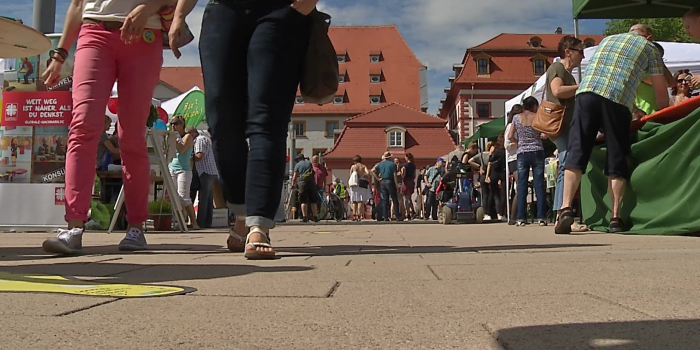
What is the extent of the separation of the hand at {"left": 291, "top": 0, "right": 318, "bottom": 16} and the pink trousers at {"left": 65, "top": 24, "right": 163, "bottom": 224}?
1.15m

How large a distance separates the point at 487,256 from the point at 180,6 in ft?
6.80

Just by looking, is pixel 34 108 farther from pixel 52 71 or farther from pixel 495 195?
pixel 495 195

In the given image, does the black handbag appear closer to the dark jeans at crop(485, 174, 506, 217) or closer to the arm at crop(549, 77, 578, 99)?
the arm at crop(549, 77, 578, 99)

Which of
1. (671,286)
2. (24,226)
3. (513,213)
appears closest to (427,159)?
(513,213)

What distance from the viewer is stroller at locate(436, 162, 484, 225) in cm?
1170

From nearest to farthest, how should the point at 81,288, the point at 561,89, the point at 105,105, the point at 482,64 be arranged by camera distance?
the point at 81,288 → the point at 105,105 → the point at 561,89 → the point at 482,64

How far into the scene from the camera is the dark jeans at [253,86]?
3457mm

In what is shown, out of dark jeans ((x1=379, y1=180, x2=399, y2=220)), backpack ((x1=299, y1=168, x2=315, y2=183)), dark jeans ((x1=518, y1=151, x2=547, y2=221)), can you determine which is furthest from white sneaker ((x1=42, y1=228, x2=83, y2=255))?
dark jeans ((x1=379, y1=180, x2=399, y2=220))

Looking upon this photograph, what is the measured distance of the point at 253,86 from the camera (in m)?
3.51

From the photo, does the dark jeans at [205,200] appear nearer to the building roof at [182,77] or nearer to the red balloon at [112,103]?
the red balloon at [112,103]

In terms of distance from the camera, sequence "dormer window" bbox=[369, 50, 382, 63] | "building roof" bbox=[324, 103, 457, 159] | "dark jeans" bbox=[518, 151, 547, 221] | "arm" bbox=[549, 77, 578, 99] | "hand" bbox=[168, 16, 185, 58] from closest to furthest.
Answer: "hand" bbox=[168, 16, 185, 58] → "arm" bbox=[549, 77, 578, 99] → "dark jeans" bbox=[518, 151, 547, 221] → "building roof" bbox=[324, 103, 457, 159] → "dormer window" bbox=[369, 50, 382, 63]

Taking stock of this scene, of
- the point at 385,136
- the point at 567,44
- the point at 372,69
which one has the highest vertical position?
the point at 372,69

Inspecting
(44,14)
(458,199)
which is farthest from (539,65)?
(44,14)

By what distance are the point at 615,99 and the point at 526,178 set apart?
9.60 ft
